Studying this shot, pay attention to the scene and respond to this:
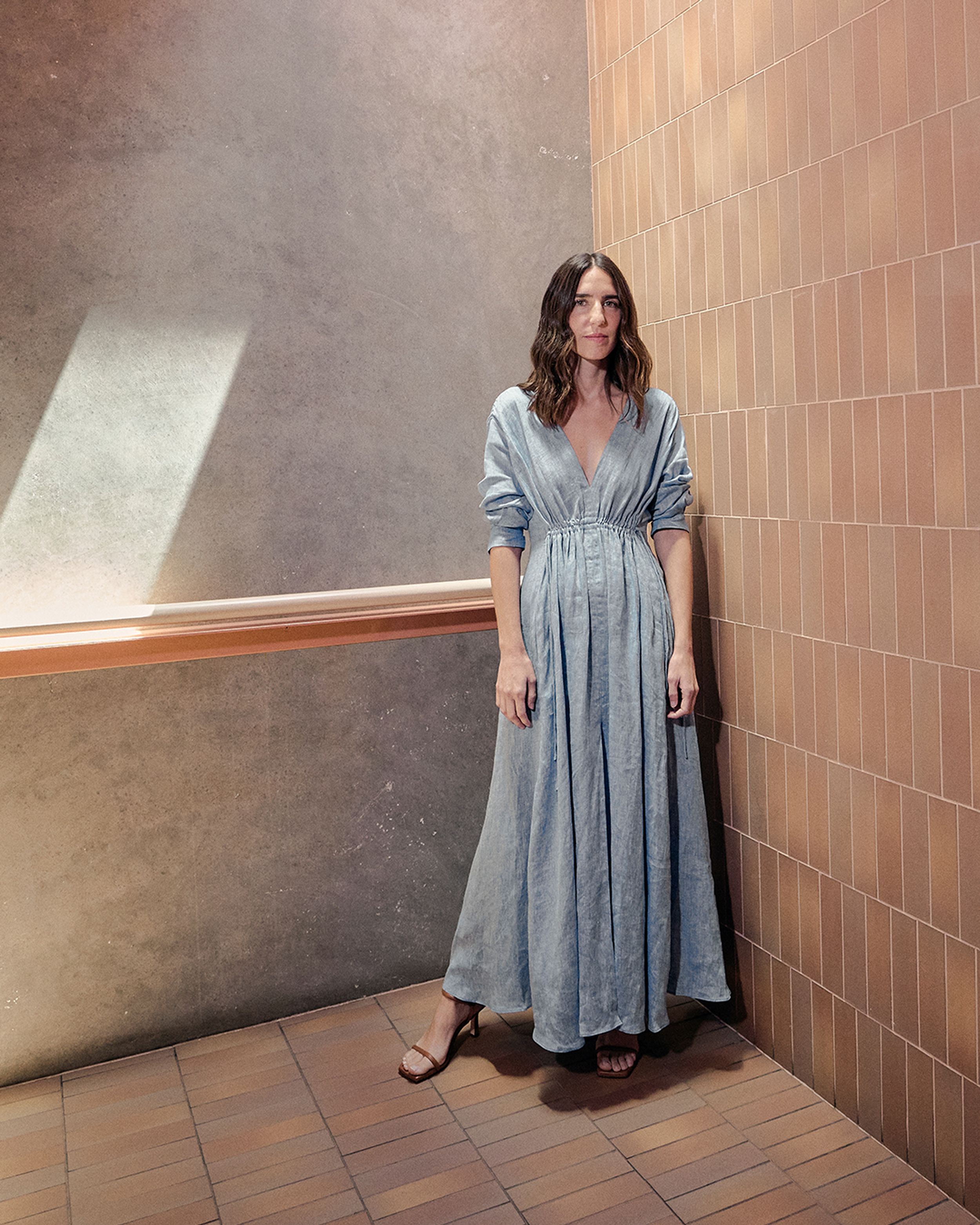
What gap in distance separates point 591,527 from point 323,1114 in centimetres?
136

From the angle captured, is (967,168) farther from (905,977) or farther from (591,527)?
(905,977)

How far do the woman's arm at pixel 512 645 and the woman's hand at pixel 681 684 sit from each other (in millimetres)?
289

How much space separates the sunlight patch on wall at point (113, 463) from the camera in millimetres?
2330

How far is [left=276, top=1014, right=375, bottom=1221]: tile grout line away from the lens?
192cm

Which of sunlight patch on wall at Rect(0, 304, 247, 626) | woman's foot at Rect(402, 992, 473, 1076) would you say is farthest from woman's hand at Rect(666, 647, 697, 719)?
sunlight patch on wall at Rect(0, 304, 247, 626)

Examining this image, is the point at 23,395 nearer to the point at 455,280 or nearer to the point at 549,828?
the point at 455,280

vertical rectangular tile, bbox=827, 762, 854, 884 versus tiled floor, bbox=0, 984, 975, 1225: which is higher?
vertical rectangular tile, bbox=827, 762, 854, 884

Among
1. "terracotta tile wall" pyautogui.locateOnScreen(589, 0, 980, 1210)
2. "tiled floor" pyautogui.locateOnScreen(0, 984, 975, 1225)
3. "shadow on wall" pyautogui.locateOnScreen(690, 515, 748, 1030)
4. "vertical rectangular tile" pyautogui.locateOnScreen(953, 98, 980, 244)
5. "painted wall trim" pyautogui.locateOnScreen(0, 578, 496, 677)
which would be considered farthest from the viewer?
"shadow on wall" pyautogui.locateOnScreen(690, 515, 748, 1030)

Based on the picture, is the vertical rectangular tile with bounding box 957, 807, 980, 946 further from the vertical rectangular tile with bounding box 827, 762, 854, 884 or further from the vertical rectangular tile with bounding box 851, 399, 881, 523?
the vertical rectangular tile with bounding box 851, 399, 881, 523

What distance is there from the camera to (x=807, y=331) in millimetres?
2066

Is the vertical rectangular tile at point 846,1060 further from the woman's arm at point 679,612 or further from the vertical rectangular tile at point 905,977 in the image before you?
the woman's arm at point 679,612

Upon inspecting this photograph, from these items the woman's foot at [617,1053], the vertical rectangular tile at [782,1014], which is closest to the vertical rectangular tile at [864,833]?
the vertical rectangular tile at [782,1014]

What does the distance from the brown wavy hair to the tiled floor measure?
56.7 inches

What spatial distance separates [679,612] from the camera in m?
2.30
